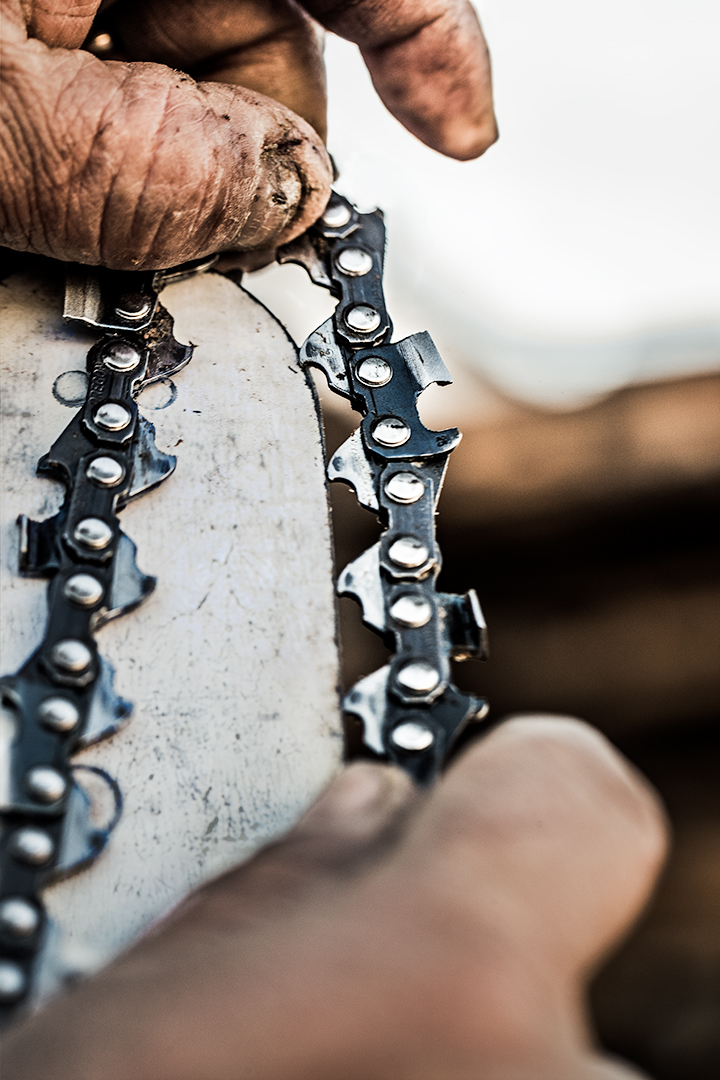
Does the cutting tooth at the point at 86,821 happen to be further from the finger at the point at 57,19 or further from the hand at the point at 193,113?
the finger at the point at 57,19

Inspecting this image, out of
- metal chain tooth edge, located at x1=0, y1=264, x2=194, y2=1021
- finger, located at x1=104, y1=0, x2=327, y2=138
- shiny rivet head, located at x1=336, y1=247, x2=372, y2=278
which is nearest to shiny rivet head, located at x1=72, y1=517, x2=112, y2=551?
metal chain tooth edge, located at x1=0, y1=264, x2=194, y2=1021

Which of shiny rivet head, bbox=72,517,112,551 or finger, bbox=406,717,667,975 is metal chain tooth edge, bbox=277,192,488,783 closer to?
finger, bbox=406,717,667,975

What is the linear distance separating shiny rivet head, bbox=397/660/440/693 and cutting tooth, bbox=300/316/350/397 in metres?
0.33

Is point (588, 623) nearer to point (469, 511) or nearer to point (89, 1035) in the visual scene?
point (469, 511)

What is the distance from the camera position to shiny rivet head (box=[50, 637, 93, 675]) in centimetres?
74

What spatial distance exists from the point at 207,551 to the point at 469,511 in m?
1.15

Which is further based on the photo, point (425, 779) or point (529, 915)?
point (425, 779)

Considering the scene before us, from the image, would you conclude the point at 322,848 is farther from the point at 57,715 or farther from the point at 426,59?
the point at 426,59

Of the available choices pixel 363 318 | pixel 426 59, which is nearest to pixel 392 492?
pixel 363 318

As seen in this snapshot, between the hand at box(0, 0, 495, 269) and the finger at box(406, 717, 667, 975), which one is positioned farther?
the hand at box(0, 0, 495, 269)

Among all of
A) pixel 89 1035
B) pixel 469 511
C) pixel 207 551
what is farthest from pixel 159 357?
pixel 469 511

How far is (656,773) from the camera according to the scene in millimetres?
1807

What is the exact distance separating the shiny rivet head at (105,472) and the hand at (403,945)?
15.1 inches

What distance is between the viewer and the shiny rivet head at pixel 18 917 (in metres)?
0.64
